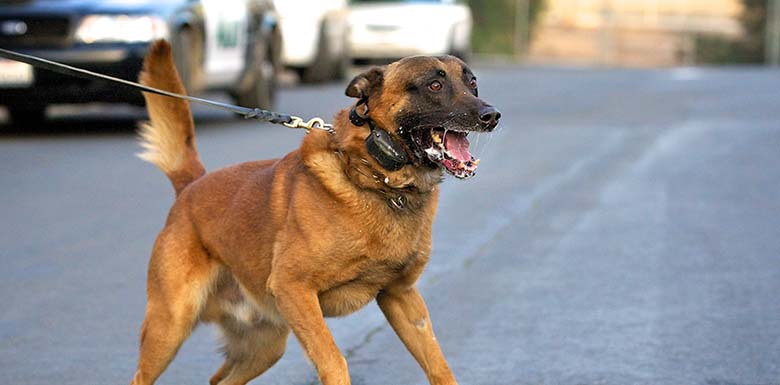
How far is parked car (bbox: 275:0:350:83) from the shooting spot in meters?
20.3

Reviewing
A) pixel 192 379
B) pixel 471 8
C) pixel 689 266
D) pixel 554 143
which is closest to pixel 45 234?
pixel 192 379

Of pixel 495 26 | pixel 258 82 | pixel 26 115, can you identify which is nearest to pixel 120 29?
pixel 26 115

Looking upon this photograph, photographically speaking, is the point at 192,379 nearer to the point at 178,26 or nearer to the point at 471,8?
the point at 178,26

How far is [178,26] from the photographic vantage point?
13609 millimetres

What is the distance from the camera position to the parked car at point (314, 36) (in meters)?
20.3

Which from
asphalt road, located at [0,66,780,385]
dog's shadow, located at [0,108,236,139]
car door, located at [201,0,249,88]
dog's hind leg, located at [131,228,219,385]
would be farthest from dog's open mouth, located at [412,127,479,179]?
dog's shadow, located at [0,108,236,139]

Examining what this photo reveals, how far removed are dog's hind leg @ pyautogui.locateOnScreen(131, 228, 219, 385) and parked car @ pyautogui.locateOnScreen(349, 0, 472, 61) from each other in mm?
18551

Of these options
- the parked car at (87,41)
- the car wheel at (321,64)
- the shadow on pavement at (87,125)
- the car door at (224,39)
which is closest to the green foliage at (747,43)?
the car wheel at (321,64)

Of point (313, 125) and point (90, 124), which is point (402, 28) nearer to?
point (90, 124)

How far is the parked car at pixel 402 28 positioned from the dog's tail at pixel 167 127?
17934 millimetres

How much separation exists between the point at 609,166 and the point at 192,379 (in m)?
7.18

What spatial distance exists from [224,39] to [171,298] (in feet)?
33.1

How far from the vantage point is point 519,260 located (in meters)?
7.89

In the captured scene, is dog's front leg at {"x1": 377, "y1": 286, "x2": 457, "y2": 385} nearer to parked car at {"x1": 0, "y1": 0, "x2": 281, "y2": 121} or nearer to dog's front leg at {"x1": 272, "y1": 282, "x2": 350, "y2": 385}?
dog's front leg at {"x1": 272, "y1": 282, "x2": 350, "y2": 385}
